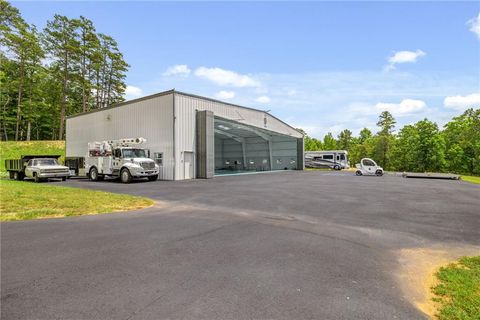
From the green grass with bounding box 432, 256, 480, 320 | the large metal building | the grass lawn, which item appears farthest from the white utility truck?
the green grass with bounding box 432, 256, 480, 320

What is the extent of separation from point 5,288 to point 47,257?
45.5 inches

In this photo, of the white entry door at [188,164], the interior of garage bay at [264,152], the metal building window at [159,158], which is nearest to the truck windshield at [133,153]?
the metal building window at [159,158]

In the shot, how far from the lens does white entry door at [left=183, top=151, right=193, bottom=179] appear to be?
2384 centimetres

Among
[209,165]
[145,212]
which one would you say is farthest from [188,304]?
[209,165]

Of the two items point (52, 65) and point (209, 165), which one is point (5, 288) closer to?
point (209, 165)

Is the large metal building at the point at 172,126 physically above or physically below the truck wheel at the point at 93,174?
above

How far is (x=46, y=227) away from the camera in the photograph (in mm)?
6645

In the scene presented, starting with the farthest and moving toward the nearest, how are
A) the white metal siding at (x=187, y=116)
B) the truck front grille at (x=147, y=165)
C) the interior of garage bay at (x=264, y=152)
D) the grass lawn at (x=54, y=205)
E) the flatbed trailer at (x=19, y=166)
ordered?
1. the interior of garage bay at (x=264, y=152)
2. the white metal siding at (x=187, y=116)
3. the flatbed trailer at (x=19, y=166)
4. the truck front grille at (x=147, y=165)
5. the grass lawn at (x=54, y=205)

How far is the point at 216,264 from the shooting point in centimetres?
439

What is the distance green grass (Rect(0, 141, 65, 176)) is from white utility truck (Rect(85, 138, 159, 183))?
19.3m

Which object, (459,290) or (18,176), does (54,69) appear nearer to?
(18,176)

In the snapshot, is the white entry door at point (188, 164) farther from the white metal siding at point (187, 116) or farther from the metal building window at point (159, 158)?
the metal building window at point (159, 158)

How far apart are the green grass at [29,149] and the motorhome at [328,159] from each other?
129 ft

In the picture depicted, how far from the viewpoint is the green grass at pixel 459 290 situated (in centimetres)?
310
